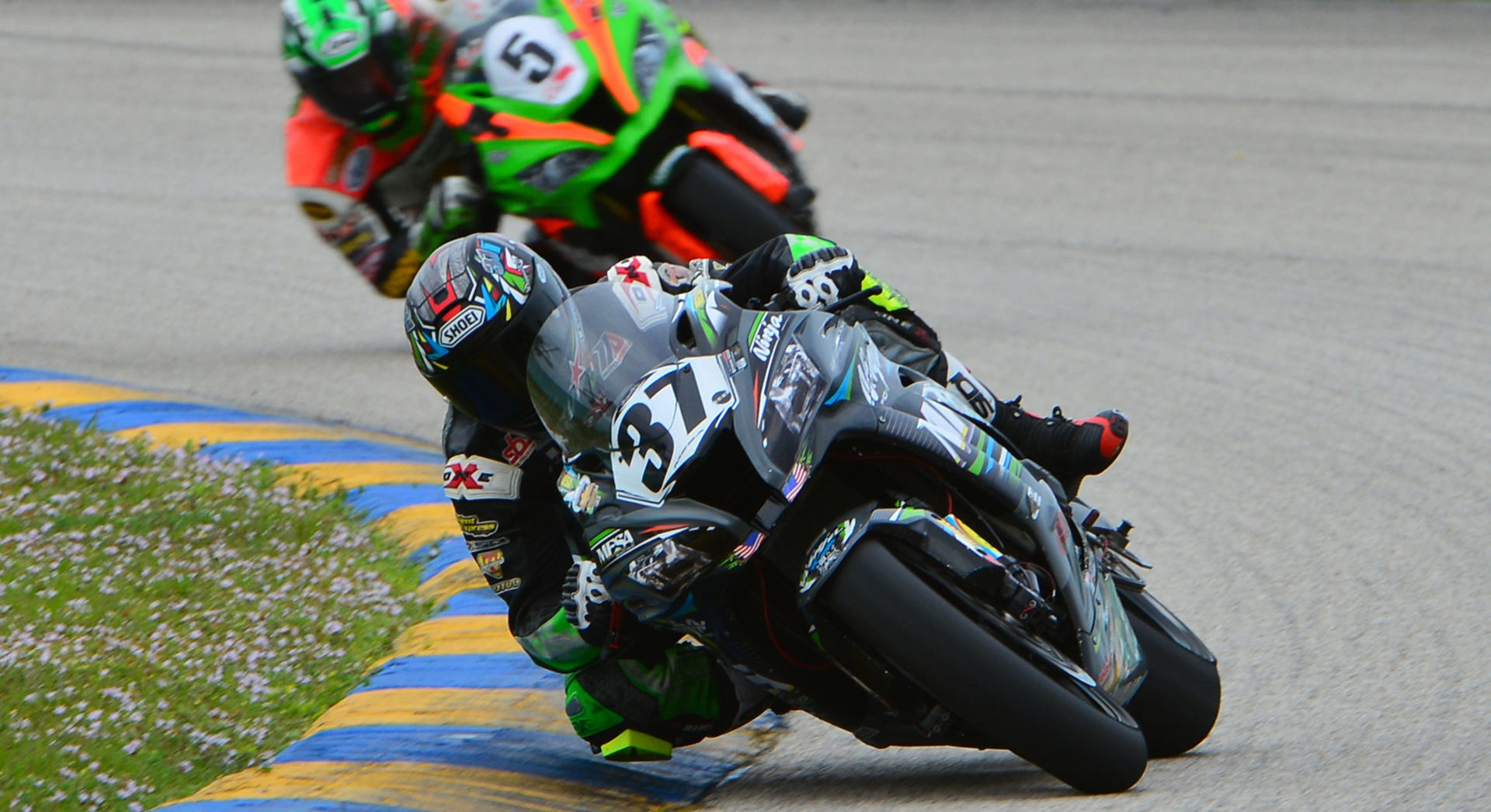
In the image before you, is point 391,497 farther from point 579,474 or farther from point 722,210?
point 579,474

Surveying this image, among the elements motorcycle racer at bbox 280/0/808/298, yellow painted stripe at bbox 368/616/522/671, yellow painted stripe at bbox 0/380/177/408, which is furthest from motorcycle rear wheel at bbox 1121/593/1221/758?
yellow painted stripe at bbox 0/380/177/408

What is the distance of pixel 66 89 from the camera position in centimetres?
1241

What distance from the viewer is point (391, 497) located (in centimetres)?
611

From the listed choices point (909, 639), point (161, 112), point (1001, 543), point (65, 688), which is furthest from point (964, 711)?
point (161, 112)

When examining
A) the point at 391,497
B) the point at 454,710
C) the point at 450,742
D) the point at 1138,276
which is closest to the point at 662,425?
the point at 450,742

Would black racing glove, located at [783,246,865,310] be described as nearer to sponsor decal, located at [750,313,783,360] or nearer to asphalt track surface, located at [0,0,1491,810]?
sponsor decal, located at [750,313,783,360]

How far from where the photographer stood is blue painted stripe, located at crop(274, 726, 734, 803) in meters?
4.32

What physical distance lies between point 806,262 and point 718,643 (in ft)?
3.09

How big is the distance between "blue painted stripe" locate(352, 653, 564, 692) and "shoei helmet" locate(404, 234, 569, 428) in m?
1.12

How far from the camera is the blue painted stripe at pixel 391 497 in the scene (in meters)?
6.01

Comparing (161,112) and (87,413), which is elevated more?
(87,413)

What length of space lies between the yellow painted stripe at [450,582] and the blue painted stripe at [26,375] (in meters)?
2.56

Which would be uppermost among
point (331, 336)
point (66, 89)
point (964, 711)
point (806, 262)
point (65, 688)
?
point (806, 262)

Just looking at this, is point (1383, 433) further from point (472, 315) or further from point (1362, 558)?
point (472, 315)
